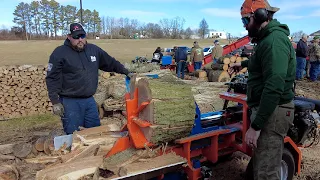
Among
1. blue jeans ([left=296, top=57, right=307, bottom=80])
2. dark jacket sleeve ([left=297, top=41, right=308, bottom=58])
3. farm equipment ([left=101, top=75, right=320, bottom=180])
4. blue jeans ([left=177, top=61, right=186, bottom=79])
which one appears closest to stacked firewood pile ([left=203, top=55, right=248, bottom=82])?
blue jeans ([left=177, top=61, right=186, bottom=79])

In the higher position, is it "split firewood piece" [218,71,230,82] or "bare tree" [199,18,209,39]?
"bare tree" [199,18,209,39]

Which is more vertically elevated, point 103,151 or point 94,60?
point 94,60

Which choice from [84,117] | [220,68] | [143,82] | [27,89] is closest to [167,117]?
[143,82]

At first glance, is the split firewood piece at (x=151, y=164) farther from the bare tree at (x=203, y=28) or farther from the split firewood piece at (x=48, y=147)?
the bare tree at (x=203, y=28)

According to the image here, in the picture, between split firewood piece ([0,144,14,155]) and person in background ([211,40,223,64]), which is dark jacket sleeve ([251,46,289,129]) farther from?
person in background ([211,40,223,64])

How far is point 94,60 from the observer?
430cm

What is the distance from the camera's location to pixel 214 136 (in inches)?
138

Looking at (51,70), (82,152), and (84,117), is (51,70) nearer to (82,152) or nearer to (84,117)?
(84,117)

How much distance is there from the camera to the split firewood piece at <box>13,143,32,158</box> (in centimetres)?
330

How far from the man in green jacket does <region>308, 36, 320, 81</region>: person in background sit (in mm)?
11079

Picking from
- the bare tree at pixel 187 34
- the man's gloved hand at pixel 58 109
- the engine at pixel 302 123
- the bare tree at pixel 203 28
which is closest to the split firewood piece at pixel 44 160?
the man's gloved hand at pixel 58 109

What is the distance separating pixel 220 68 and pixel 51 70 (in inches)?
420

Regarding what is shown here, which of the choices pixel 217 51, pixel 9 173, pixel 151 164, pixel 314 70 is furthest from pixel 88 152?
pixel 217 51

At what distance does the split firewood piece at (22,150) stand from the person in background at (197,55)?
11843 millimetres
